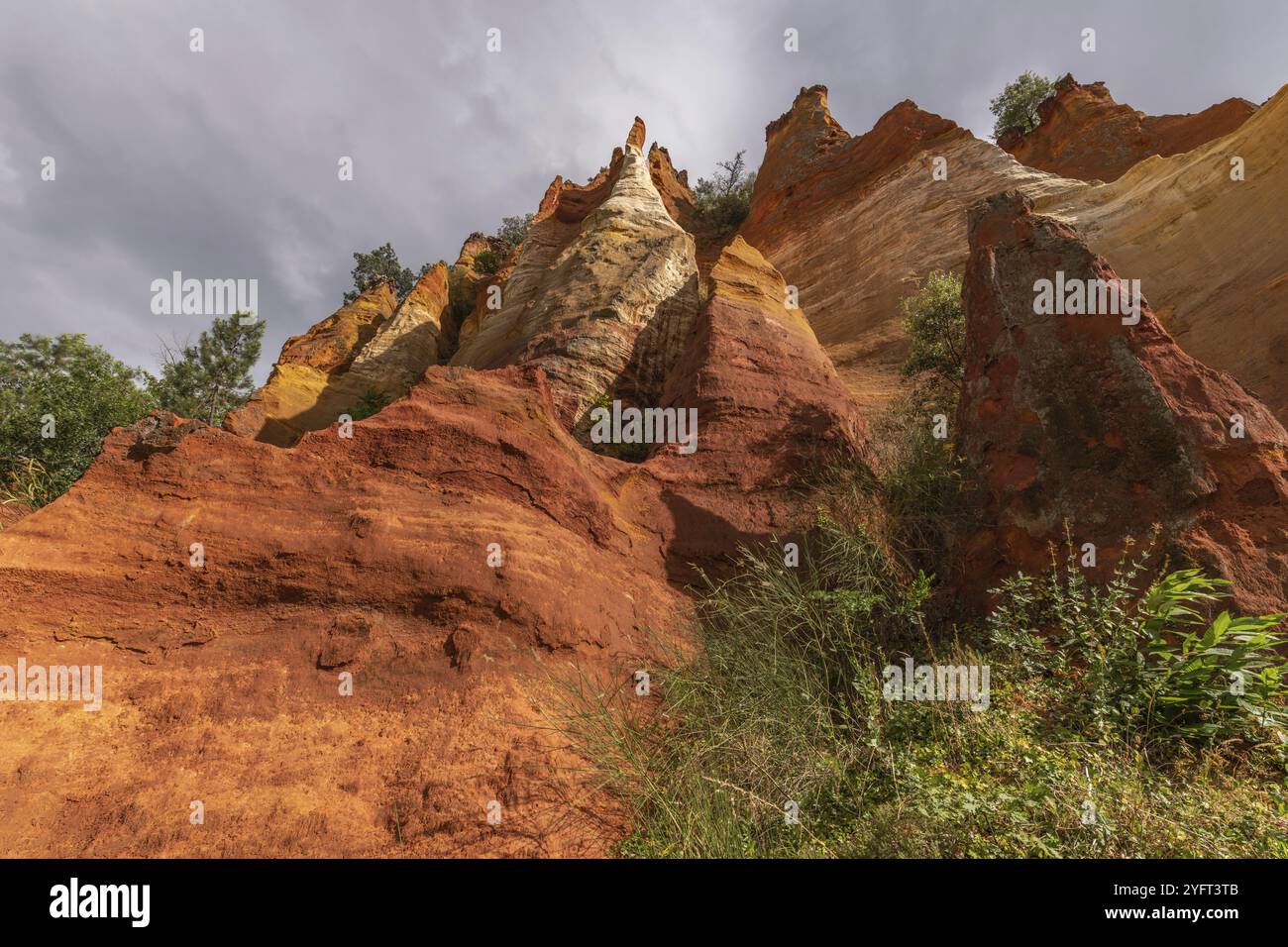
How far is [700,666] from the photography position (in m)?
4.55

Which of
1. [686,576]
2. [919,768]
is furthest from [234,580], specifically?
[919,768]

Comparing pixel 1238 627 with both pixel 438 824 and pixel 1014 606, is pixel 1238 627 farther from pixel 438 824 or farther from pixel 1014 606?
pixel 438 824

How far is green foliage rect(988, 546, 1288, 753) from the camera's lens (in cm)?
304

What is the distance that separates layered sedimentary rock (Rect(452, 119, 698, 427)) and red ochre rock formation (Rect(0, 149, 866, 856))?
4389 millimetres

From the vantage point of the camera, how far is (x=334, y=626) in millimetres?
3951

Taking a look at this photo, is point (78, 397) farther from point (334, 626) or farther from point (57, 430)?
point (334, 626)

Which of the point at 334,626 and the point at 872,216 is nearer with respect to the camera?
the point at 334,626

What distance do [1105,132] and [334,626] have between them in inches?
1288

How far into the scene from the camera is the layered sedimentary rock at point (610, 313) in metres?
10.5

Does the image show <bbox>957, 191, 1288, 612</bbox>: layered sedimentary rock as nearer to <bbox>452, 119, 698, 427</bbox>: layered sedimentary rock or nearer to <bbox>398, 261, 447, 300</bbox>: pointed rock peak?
<bbox>452, 119, 698, 427</bbox>: layered sedimentary rock

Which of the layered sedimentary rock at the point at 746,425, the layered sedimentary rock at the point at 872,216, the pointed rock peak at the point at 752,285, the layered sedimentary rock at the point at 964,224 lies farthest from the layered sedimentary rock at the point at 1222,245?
the pointed rock peak at the point at 752,285

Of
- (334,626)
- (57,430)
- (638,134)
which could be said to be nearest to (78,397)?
(57,430)

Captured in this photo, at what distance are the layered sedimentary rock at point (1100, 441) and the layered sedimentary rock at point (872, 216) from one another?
A: 6366 mm

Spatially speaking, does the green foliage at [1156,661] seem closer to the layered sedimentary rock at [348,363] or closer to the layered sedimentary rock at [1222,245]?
the layered sedimentary rock at [1222,245]
